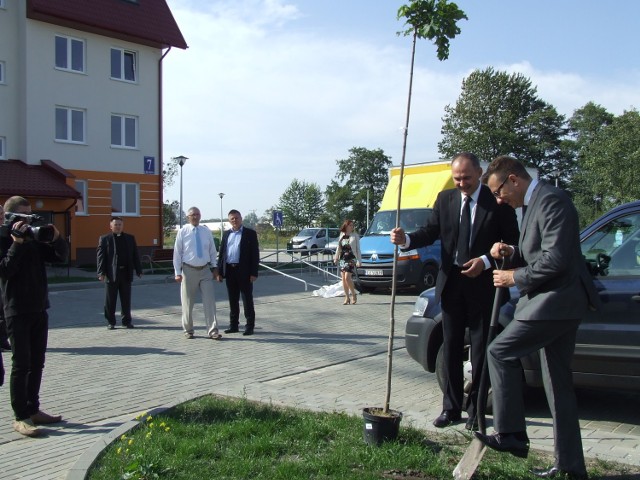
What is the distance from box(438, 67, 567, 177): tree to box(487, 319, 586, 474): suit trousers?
64137 millimetres

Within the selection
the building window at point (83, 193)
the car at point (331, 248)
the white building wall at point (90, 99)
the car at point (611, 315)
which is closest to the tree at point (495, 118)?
the car at point (331, 248)

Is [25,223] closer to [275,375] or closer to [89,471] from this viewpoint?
[89,471]

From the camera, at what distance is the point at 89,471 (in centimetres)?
440

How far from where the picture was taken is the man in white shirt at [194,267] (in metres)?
10.2

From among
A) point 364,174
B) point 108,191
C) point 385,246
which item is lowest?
point 385,246

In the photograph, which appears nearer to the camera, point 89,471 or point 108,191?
point 89,471

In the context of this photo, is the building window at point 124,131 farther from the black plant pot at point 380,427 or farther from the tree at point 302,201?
the tree at point 302,201

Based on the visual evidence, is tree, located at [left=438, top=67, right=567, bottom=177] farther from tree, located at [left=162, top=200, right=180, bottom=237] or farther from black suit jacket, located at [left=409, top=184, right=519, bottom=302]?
black suit jacket, located at [left=409, top=184, right=519, bottom=302]

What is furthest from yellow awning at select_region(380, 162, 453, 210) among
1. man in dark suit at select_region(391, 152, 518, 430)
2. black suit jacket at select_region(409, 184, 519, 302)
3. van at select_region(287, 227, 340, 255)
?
van at select_region(287, 227, 340, 255)

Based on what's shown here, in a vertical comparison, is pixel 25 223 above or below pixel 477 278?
above

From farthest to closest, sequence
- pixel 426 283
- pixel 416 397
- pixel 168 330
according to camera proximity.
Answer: pixel 426 283, pixel 168 330, pixel 416 397

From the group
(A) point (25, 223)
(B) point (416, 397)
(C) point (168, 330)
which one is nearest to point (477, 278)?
(B) point (416, 397)

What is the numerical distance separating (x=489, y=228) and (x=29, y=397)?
13.3 ft

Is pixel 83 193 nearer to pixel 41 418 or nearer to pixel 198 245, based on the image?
pixel 198 245
